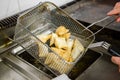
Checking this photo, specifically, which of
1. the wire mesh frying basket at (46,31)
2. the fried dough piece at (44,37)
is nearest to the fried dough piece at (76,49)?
the wire mesh frying basket at (46,31)

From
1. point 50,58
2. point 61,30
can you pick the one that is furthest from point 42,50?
point 61,30

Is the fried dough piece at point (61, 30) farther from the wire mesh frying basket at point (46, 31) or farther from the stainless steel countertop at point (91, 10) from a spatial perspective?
the stainless steel countertop at point (91, 10)

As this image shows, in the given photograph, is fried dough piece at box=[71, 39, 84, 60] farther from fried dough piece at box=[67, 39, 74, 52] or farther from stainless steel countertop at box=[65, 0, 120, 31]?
stainless steel countertop at box=[65, 0, 120, 31]

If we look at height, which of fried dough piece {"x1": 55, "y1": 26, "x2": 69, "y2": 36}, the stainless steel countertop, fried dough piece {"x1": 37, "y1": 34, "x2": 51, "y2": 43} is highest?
fried dough piece {"x1": 55, "y1": 26, "x2": 69, "y2": 36}

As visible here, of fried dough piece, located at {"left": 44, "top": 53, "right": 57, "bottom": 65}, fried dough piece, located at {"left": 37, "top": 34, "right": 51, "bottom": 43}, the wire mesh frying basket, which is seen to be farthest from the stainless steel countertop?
fried dough piece, located at {"left": 44, "top": 53, "right": 57, "bottom": 65}

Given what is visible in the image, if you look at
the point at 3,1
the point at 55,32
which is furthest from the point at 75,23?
the point at 3,1

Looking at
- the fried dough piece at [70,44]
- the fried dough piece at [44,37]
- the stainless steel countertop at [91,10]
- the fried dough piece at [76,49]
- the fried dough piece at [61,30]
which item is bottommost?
the stainless steel countertop at [91,10]

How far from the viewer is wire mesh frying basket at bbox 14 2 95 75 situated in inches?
27.1

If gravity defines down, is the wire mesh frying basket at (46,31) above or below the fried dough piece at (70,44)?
above

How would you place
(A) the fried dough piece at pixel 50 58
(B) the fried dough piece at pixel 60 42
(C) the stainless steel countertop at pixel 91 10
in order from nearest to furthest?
(A) the fried dough piece at pixel 50 58, (B) the fried dough piece at pixel 60 42, (C) the stainless steel countertop at pixel 91 10

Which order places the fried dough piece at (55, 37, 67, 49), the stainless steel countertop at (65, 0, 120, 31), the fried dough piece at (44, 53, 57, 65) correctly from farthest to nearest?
the stainless steel countertop at (65, 0, 120, 31) < the fried dough piece at (55, 37, 67, 49) < the fried dough piece at (44, 53, 57, 65)

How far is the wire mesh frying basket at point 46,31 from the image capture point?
0.69 metres

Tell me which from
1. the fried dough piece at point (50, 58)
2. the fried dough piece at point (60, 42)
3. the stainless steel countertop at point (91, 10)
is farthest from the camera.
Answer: the stainless steel countertop at point (91, 10)

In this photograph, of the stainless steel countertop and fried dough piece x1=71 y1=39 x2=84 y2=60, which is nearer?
fried dough piece x1=71 y1=39 x2=84 y2=60
